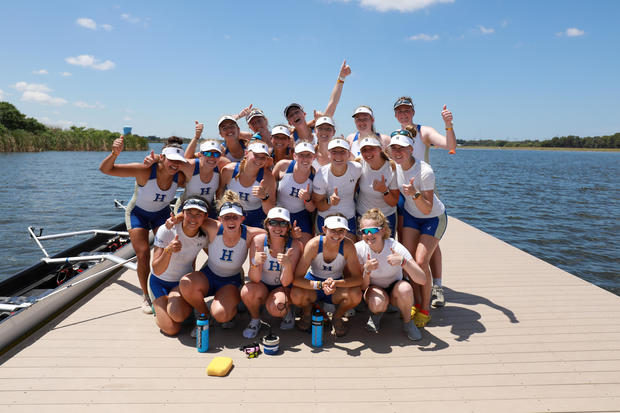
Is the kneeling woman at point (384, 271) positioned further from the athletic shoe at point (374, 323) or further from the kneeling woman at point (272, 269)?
the kneeling woman at point (272, 269)

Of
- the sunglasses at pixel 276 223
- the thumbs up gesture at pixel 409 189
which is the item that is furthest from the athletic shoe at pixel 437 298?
the sunglasses at pixel 276 223

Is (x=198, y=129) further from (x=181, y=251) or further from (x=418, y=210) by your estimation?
(x=418, y=210)

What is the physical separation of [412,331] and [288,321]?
147 centimetres

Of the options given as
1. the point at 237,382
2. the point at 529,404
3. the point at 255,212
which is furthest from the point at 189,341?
the point at 529,404

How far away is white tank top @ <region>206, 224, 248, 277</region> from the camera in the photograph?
405 centimetres

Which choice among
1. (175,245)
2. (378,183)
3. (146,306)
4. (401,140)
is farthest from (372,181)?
(146,306)

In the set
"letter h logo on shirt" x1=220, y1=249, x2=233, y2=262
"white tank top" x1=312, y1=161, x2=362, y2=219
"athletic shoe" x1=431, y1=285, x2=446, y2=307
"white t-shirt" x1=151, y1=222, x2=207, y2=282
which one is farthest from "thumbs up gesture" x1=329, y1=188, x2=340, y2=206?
"athletic shoe" x1=431, y1=285, x2=446, y2=307

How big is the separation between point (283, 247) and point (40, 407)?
251 cm

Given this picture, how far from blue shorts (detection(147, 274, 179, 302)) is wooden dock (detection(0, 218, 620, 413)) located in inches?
18.6

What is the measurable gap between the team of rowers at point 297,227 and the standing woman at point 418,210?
13 mm

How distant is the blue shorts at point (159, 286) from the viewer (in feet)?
13.7

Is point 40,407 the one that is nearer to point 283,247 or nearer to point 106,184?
point 283,247

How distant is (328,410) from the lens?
2869 millimetres

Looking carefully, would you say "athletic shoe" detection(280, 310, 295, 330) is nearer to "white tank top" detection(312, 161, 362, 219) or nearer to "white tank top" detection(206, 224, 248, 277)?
"white tank top" detection(206, 224, 248, 277)
